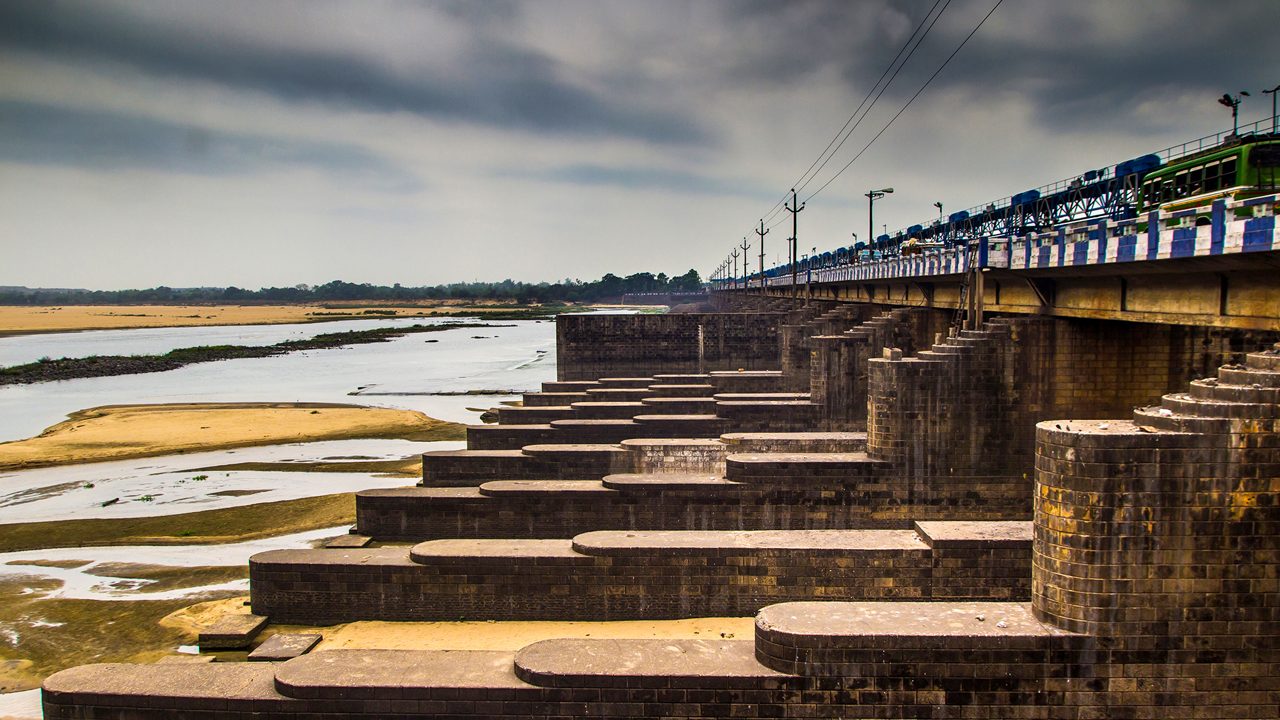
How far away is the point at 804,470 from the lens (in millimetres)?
18750

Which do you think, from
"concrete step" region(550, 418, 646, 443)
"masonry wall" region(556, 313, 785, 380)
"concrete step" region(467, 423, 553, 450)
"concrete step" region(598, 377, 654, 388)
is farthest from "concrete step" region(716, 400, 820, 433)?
"masonry wall" region(556, 313, 785, 380)

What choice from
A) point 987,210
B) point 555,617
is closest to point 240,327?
point 987,210

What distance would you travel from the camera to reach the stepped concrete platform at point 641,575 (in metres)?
15.2

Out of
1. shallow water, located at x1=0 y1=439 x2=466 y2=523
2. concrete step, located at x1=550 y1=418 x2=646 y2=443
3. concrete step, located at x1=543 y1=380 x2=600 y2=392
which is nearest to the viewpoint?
shallow water, located at x1=0 y1=439 x2=466 y2=523

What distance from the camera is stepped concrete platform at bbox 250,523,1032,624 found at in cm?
1518

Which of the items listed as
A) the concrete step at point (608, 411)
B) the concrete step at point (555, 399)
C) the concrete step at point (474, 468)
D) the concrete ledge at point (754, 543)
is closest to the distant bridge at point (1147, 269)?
the concrete ledge at point (754, 543)

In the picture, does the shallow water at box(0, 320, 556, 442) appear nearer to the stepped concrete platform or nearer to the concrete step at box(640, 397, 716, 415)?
the concrete step at box(640, 397, 716, 415)

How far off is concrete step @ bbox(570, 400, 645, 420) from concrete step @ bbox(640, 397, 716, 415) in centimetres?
42

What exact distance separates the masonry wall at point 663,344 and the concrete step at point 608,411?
17.2 meters

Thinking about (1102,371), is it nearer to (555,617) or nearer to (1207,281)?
(1207,281)

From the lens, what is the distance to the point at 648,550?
15836mm

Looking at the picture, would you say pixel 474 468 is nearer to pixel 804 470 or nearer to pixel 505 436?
pixel 505 436

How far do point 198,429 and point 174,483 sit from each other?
40.3 feet

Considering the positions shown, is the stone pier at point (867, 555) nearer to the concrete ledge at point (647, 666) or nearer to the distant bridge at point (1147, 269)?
the concrete ledge at point (647, 666)
